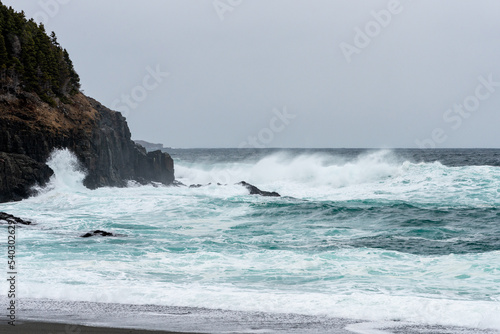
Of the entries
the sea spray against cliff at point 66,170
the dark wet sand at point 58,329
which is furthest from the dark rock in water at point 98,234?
the sea spray against cliff at point 66,170

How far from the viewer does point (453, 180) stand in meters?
39.4

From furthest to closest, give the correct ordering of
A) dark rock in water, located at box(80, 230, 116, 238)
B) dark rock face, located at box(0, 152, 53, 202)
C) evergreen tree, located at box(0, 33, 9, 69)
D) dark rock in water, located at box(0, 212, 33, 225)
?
1. evergreen tree, located at box(0, 33, 9, 69)
2. dark rock face, located at box(0, 152, 53, 202)
3. dark rock in water, located at box(0, 212, 33, 225)
4. dark rock in water, located at box(80, 230, 116, 238)

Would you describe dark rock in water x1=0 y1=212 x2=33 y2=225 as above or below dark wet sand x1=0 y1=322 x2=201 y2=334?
above

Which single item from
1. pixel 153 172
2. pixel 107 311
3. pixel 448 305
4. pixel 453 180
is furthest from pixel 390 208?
pixel 153 172

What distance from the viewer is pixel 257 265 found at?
13.6 meters

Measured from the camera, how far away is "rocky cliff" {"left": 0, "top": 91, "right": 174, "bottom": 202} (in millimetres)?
30016

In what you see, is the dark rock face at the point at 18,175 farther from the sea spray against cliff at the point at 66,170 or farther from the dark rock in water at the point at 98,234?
the dark rock in water at the point at 98,234

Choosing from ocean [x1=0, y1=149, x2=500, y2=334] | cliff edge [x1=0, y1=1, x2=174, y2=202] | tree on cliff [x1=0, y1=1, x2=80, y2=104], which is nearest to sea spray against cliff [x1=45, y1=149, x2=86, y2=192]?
cliff edge [x1=0, y1=1, x2=174, y2=202]

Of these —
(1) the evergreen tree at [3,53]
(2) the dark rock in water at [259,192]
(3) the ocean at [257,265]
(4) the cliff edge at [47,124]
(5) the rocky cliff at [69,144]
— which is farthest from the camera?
(2) the dark rock in water at [259,192]

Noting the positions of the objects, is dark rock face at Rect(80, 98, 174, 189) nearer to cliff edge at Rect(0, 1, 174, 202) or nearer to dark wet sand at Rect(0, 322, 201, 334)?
cliff edge at Rect(0, 1, 174, 202)

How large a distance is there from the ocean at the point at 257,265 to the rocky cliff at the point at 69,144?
183 cm

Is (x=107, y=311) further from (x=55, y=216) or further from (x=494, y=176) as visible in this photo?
(x=494, y=176)

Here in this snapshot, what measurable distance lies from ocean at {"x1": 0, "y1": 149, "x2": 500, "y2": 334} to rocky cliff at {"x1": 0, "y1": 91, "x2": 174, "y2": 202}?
1.83m

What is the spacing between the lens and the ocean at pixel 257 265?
29.0ft
